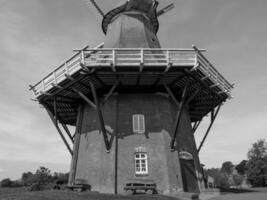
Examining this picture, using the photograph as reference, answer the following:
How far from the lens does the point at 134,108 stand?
17500 millimetres

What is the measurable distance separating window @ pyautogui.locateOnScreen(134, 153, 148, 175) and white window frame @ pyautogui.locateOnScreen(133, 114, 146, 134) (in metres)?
1.41

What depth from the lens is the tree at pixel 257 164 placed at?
4125 cm

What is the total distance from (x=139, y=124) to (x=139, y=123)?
6 centimetres

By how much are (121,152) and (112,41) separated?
26.4 ft

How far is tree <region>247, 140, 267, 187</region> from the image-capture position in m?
41.2

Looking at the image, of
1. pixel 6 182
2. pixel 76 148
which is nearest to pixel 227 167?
pixel 6 182

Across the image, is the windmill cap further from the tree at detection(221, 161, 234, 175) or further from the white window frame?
the tree at detection(221, 161, 234, 175)

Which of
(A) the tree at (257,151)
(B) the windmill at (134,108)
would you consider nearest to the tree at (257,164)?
(A) the tree at (257,151)

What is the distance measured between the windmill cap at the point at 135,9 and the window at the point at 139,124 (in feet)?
28.1

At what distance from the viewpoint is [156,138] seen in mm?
16781

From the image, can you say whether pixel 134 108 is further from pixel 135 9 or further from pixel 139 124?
pixel 135 9

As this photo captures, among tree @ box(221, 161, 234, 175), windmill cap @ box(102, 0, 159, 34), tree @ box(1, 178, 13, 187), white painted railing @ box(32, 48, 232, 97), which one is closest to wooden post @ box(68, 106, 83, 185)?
white painted railing @ box(32, 48, 232, 97)

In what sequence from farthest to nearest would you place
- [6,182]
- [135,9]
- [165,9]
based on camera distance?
1. [6,182]
2. [165,9]
3. [135,9]

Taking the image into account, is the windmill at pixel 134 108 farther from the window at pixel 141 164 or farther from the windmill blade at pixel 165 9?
the windmill blade at pixel 165 9
